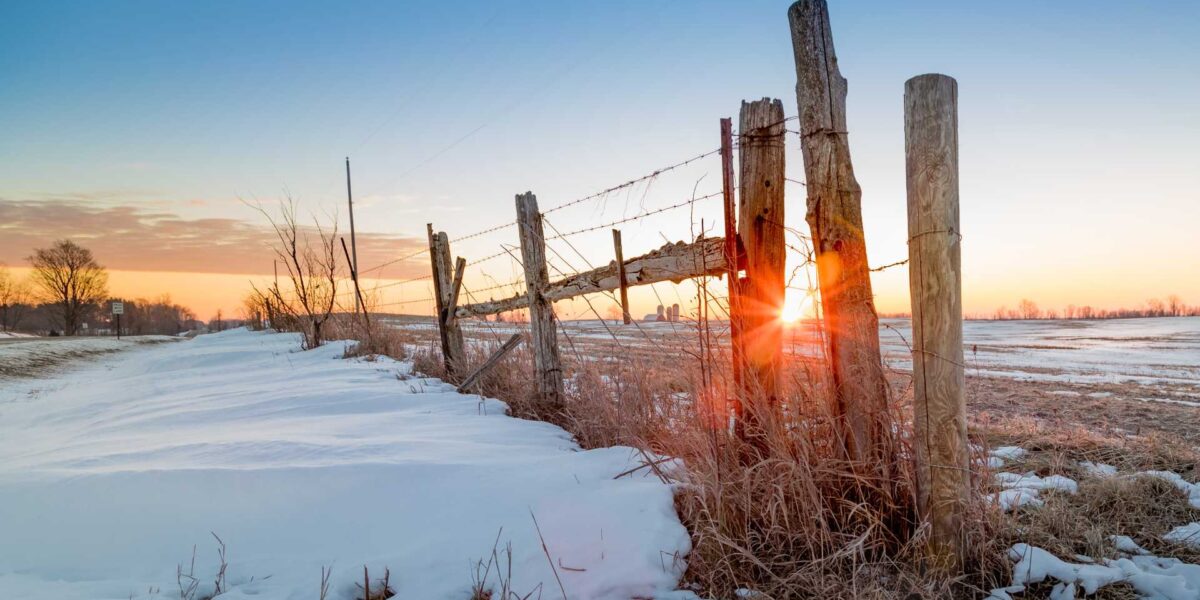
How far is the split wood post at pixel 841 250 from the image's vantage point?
2.60 metres

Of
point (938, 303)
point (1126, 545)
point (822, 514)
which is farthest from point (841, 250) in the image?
point (1126, 545)

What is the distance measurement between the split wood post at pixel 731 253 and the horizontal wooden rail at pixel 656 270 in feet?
0.29

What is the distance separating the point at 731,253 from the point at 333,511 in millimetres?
2349

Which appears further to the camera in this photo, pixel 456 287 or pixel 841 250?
pixel 456 287

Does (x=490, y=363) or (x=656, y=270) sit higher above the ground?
(x=656, y=270)

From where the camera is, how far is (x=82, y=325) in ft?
181

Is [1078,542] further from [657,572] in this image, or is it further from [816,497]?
[657,572]

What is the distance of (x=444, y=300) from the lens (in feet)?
23.7

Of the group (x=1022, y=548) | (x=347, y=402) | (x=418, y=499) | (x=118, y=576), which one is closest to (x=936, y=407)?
(x=1022, y=548)

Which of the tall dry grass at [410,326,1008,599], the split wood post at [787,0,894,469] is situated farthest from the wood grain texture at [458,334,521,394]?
the split wood post at [787,0,894,469]

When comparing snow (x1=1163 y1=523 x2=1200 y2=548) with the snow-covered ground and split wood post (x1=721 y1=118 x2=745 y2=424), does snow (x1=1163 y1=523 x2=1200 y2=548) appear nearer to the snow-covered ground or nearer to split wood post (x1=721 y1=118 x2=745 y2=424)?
split wood post (x1=721 y1=118 x2=745 y2=424)

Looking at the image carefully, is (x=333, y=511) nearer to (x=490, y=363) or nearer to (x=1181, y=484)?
(x=490, y=363)

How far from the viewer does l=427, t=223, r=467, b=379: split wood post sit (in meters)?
7.08

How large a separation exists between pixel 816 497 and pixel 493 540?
4.56 ft
